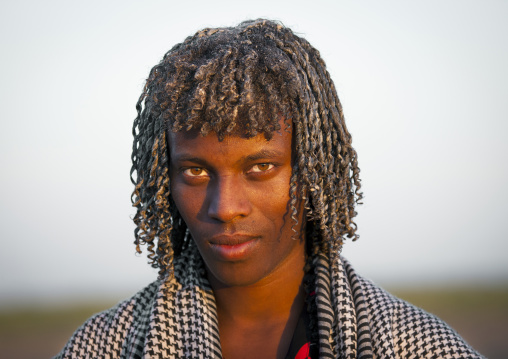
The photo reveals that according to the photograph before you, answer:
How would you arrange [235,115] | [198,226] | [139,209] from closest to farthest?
[235,115] < [198,226] < [139,209]

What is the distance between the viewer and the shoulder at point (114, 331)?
143 inches

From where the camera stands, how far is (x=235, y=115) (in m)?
3.07

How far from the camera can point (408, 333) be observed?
10.6 ft

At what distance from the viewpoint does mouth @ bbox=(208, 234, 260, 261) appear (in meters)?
3.21

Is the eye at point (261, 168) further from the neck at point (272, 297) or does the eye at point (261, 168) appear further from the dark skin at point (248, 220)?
the neck at point (272, 297)

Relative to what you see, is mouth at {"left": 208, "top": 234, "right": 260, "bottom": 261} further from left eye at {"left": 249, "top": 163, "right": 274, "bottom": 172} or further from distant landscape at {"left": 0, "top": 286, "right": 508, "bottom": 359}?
distant landscape at {"left": 0, "top": 286, "right": 508, "bottom": 359}

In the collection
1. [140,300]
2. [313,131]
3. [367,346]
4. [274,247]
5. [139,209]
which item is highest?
[313,131]

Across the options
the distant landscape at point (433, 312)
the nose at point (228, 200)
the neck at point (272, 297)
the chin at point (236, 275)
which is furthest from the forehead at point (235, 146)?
the distant landscape at point (433, 312)

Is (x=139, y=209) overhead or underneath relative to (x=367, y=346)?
overhead

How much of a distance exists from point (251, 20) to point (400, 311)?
6.18 ft

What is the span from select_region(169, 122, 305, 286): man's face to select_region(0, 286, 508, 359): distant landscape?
396 inches

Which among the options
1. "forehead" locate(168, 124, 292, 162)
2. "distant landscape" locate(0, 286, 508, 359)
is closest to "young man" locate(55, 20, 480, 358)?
"forehead" locate(168, 124, 292, 162)

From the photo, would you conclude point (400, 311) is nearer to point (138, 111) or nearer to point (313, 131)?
point (313, 131)

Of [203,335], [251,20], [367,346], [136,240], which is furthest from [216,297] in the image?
[251,20]
